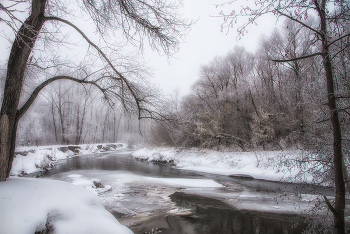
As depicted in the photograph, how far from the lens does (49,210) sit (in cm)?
266

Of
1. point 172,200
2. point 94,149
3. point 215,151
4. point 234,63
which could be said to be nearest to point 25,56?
point 172,200

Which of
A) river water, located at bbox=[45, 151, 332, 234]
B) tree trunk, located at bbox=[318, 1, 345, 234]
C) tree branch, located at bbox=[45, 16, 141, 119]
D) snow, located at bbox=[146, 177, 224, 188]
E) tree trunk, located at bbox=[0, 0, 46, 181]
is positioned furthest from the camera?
A: snow, located at bbox=[146, 177, 224, 188]

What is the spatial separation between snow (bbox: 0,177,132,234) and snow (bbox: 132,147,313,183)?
470 inches

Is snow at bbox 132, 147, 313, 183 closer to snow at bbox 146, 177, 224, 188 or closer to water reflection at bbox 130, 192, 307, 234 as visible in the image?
snow at bbox 146, 177, 224, 188

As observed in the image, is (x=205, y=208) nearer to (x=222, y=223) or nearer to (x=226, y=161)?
(x=222, y=223)

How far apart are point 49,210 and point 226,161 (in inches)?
650

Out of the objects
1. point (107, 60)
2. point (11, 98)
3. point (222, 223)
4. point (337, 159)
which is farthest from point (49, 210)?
point (222, 223)

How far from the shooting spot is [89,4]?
4.10 meters

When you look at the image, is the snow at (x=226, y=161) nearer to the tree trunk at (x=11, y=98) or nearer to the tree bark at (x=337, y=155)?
the tree bark at (x=337, y=155)

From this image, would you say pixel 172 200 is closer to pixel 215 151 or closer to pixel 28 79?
pixel 28 79

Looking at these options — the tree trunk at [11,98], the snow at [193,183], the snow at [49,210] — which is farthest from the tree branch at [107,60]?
the snow at [193,183]

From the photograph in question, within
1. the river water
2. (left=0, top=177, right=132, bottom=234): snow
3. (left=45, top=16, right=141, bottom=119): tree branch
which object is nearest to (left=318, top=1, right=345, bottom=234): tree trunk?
the river water

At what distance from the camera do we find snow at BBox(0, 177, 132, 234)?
7.64ft

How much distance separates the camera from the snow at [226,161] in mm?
14012
